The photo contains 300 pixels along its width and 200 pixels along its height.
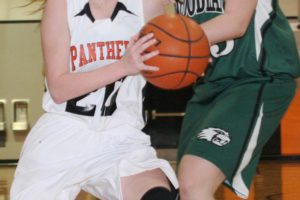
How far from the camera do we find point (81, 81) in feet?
7.53

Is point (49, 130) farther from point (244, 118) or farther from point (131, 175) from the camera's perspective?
point (244, 118)

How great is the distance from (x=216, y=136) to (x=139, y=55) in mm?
710

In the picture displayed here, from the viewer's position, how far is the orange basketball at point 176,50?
7.04ft

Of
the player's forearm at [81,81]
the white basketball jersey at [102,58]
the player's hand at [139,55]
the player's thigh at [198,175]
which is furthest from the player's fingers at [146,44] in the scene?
the player's thigh at [198,175]

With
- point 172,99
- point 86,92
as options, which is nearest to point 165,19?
point 86,92

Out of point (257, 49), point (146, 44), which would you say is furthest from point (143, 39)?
point (257, 49)

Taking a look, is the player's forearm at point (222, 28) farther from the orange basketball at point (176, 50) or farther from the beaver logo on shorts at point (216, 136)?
the beaver logo on shorts at point (216, 136)

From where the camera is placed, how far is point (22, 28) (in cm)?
861

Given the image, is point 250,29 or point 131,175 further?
point 250,29

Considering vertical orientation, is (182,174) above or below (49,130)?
below

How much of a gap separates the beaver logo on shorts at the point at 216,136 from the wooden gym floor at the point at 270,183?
2529 mm

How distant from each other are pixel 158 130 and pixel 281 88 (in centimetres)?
576

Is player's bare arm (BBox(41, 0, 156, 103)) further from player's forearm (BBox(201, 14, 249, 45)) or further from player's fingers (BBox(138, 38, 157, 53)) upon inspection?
player's forearm (BBox(201, 14, 249, 45))

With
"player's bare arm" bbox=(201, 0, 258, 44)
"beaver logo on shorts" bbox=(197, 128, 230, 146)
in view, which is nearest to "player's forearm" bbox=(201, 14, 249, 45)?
"player's bare arm" bbox=(201, 0, 258, 44)
